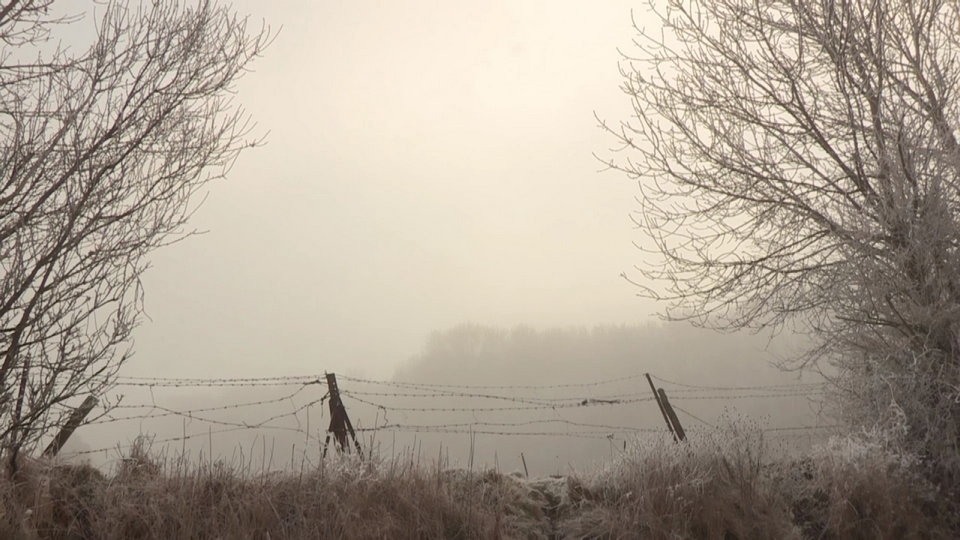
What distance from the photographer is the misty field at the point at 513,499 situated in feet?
16.0

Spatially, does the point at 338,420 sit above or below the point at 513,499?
above

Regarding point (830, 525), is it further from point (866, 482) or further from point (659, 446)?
point (659, 446)

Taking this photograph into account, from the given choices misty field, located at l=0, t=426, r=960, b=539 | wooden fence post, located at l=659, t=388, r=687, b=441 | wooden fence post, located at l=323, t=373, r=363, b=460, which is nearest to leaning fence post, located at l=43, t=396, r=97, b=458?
misty field, located at l=0, t=426, r=960, b=539

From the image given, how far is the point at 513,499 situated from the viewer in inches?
239

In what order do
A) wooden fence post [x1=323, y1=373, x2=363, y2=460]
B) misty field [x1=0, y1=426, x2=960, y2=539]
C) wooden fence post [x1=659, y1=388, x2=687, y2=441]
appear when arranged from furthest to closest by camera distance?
wooden fence post [x1=659, y1=388, x2=687, y2=441] → wooden fence post [x1=323, y1=373, x2=363, y2=460] → misty field [x1=0, y1=426, x2=960, y2=539]

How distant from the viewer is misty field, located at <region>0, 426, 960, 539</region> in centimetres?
488

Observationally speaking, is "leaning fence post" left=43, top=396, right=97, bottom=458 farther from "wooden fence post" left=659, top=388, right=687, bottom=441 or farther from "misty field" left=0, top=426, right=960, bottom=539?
"wooden fence post" left=659, top=388, right=687, bottom=441

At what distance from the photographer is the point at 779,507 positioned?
6.65 metres

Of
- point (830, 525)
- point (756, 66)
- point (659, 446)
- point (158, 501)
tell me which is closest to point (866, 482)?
point (830, 525)

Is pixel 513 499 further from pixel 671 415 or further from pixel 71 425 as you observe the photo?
pixel 671 415

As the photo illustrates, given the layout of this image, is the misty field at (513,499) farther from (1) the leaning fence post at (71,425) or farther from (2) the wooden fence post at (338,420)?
(2) the wooden fence post at (338,420)

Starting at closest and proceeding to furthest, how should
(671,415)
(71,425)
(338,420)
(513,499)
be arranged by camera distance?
(71,425)
(513,499)
(338,420)
(671,415)

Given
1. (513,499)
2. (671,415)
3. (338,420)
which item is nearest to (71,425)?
(338,420)

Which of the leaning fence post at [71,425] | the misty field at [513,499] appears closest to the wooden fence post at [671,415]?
the misty field at [513,499]
